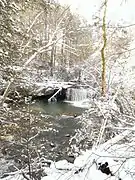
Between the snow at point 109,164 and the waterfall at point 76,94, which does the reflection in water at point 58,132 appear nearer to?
the waterfall at point 76,94

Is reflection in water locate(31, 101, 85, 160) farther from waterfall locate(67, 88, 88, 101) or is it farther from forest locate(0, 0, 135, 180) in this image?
waterfall locate(67, 88, 88, 101)

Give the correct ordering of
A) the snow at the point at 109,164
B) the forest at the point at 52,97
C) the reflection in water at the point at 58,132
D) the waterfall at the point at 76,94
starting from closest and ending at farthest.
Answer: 1. the snow at the point at 109,164
2. the forest at the point at 52,97
3. the reflection in water at the point at 58,132
4. the waterfall at the point at 76,94

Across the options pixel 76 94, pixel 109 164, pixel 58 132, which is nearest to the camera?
pixel 109 164

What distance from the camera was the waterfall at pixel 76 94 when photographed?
26.4 metres

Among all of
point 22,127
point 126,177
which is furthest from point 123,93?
point 126,177

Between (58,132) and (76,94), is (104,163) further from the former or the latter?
(76,94)

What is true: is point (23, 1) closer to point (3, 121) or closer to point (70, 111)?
point (3, 121)

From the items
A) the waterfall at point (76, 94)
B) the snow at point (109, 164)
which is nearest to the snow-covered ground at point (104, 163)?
the snow at point (109, 164)

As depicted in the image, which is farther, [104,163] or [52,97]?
[52,97]

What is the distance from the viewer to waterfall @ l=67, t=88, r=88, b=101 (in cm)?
2642

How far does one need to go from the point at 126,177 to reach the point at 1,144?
610cm

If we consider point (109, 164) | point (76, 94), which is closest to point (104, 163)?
point (109, 164)

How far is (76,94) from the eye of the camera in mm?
26922

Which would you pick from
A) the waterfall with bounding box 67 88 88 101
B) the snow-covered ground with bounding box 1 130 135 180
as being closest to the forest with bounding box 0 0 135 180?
the snow-covered ground with bounding box 1 130 135 180
